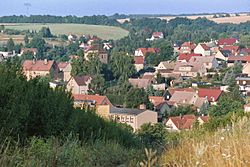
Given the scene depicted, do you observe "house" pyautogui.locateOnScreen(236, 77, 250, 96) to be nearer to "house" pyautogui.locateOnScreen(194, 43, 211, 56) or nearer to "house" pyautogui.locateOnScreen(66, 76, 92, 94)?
"house" pyautogui.locateOnScreen(66, 76, 92, 94)

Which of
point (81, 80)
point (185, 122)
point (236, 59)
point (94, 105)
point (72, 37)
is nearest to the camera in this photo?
point (94, 105)

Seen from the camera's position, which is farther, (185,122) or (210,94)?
(210,94)

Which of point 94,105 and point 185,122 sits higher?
point 94,105

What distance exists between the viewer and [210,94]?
39.1 m

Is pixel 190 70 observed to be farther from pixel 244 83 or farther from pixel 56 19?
pixel 56 19

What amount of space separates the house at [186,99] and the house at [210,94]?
44 centimetres

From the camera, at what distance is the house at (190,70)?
188ft

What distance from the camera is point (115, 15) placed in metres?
194

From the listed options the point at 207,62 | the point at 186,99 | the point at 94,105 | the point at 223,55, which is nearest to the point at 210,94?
the point at 186,99

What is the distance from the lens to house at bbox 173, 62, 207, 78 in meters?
57.2

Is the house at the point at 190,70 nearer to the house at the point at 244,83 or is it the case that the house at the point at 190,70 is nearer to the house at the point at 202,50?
the house at the point at 244,83

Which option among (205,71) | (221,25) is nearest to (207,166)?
(205,71)

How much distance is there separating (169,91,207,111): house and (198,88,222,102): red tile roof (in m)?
0.48

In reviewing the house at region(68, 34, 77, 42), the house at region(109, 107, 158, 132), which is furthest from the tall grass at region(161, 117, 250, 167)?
the house at region(68, 34, 77, 42)
